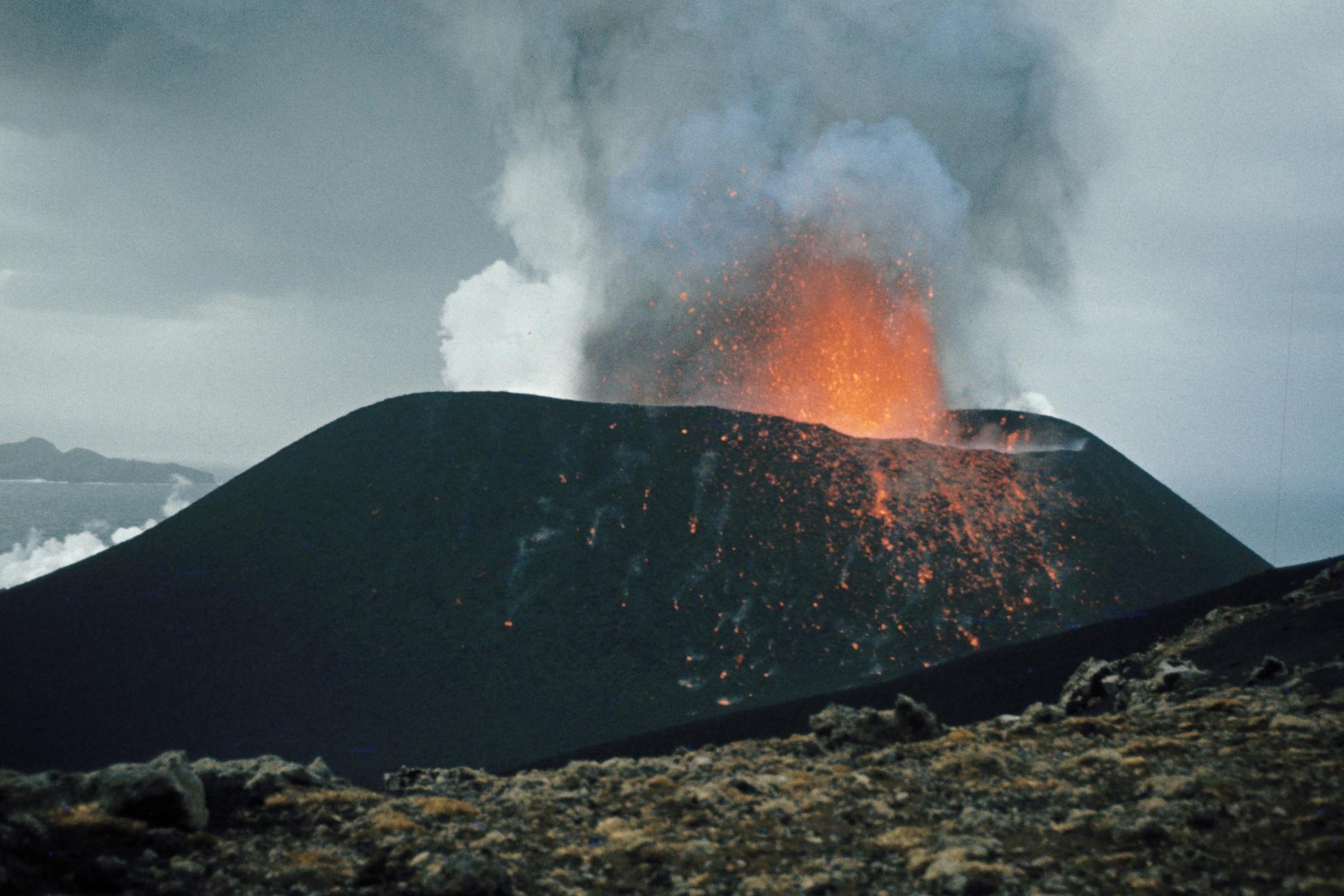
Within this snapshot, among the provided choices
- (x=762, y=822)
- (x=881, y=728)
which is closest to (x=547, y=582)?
(x=881, y=728)

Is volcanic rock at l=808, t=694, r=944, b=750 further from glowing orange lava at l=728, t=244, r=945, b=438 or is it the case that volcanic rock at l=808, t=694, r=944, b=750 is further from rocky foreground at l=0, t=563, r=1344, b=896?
glowing orange lava at l=728, t=244, r=945, b=438

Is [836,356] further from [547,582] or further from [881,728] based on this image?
[881,728]

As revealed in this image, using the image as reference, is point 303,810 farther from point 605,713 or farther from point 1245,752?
point 605,713

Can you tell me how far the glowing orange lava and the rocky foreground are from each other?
298ft

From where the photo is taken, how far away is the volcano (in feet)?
Result: 174

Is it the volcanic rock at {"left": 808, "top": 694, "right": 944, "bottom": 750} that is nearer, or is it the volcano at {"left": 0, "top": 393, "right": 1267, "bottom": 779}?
the volcanic rock at {"left": 808, "top": 694, "right": 944, "bottom": 750}

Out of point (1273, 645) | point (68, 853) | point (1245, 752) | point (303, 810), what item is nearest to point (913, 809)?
point (1245, 752)

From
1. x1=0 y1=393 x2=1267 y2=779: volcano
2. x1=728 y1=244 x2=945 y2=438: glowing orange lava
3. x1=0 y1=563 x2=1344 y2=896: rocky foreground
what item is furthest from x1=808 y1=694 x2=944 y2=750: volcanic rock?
x1=728 y1=244 x2=945 y2=438: glowing orange lava

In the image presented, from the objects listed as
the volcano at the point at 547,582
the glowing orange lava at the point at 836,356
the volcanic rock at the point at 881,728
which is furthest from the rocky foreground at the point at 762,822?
the glowing orange lava at the point at 836,356

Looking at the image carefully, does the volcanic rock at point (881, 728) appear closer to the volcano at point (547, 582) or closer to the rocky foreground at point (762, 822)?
the rocky foreground at point (762, 822)

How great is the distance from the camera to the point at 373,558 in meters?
71.2

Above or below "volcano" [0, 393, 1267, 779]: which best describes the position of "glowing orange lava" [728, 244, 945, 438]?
above

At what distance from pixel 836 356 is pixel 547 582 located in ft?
222

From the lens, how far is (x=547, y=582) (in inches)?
2685
